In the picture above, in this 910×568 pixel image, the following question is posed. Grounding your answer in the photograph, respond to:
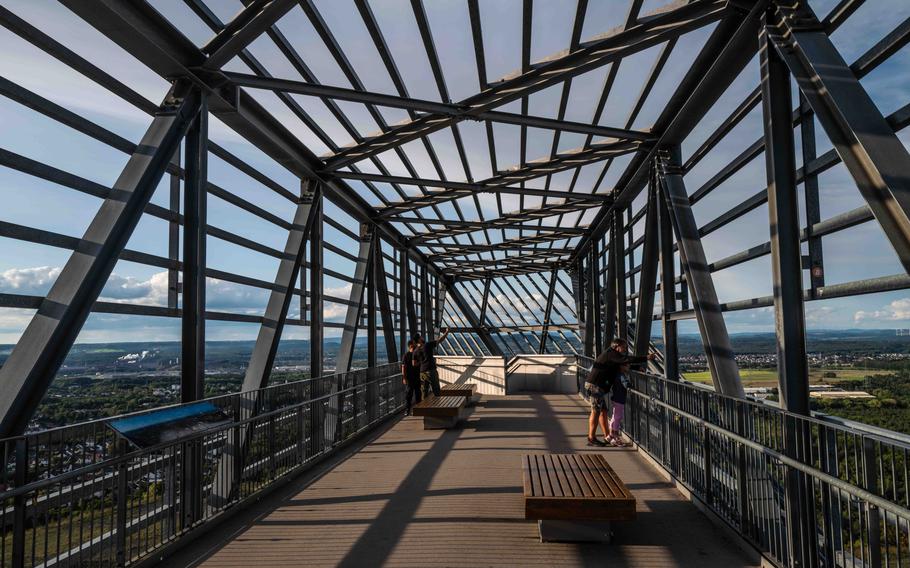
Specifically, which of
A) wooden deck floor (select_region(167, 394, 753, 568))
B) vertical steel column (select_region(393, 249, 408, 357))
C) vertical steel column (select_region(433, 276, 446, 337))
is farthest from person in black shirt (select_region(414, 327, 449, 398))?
vertical steel column (select_region(433, 276, 446, 337))

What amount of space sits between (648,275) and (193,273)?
23.4 ft

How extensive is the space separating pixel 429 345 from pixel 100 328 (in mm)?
8026

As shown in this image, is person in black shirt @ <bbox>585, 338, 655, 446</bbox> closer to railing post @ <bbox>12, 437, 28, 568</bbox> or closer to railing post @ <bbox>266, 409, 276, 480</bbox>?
railing post @ <bbox>266, 409, 276, 480</bbox>

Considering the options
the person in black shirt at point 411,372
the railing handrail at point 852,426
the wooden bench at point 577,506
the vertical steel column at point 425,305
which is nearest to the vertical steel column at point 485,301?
the vertical steel column at point 425,305

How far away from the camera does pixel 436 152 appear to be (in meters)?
10.6

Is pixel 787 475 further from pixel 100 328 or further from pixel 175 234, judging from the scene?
pixel 175 234

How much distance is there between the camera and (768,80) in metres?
5.12

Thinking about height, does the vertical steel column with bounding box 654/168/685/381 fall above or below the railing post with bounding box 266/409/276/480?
above

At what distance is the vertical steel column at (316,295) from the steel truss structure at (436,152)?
Answer: 36 mm

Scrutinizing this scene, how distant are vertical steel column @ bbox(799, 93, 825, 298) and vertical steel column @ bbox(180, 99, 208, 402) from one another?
5.87 m

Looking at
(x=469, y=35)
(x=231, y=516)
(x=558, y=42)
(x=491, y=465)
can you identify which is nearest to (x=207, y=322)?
(x=231, y=516)

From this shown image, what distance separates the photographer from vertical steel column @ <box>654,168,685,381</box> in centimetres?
906

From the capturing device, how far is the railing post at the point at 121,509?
13.4ft

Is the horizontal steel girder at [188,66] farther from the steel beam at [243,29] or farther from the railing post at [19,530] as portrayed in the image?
the railing post at [19,530]
